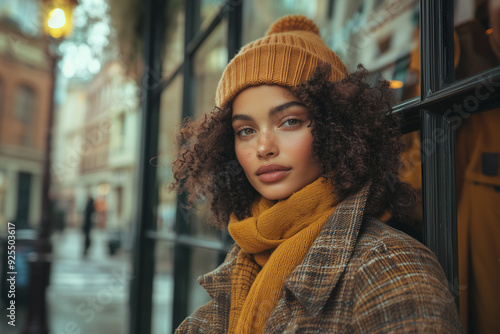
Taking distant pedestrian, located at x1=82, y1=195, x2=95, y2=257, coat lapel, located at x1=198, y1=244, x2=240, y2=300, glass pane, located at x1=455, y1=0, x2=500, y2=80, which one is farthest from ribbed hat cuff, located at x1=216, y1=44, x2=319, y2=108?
distant pedestrian, located at x1=82, y1=195, x2=95, y2=257

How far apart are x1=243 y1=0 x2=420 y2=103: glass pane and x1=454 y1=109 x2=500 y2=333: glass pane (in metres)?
1.18

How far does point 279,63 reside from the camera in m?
1.50

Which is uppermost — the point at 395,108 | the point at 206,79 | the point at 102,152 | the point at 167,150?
the point at 102,152

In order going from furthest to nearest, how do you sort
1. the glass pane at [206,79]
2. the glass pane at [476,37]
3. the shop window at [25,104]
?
the shop window at [25,104]
the glass pane at [206,79]
the glass pane at [476,37]

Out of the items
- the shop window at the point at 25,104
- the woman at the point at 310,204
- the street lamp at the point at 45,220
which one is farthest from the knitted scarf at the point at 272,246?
the shop window at the point at 25,104

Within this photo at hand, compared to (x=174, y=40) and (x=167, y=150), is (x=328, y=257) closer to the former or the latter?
(x=167, y=150)

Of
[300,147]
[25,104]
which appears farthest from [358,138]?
[25,104]

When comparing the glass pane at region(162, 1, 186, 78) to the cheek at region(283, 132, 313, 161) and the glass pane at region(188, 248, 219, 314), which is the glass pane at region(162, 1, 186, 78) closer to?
the glass pane at region(188, 248, 219, 314)

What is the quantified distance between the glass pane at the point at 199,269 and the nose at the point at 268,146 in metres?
1.44

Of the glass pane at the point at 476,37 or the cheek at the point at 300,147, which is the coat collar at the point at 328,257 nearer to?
the cheek at the point at 300,147

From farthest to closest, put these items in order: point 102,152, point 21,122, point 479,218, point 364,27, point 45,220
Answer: point 102,152
point 21,122
point 45,220
point 364,27
point 479,218

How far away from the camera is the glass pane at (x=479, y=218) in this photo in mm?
1233

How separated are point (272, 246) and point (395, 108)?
687mm

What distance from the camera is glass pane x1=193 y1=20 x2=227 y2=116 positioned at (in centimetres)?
314
